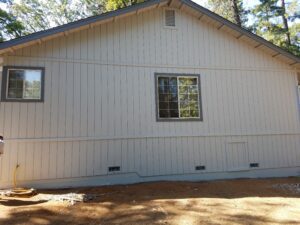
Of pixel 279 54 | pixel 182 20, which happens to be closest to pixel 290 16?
pixel 279 54

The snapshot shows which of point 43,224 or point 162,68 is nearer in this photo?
point 43,224

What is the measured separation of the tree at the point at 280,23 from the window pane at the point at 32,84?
1703 cm

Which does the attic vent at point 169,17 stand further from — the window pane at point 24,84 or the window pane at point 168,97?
the window pane at point 24,84

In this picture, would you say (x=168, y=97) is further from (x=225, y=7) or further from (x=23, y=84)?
(x=225, y=7)

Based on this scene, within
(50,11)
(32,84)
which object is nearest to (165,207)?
(32,84)

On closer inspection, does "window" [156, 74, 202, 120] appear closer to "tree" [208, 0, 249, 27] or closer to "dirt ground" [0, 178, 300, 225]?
"dirt ground" [0, 178, 300, 225]

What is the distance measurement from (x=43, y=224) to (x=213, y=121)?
→ 592 cm

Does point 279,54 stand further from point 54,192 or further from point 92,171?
point 54,192

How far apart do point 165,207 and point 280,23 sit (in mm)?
19009

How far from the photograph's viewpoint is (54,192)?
6.32m

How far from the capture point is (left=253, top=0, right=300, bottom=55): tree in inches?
709

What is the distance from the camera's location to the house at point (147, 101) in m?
6.89

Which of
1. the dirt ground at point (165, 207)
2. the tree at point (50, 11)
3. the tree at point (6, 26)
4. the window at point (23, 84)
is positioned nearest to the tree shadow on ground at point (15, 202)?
the dirt ground at point (165, 207)

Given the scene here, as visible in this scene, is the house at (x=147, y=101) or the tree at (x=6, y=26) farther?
the tree at (x=6, y=26)
